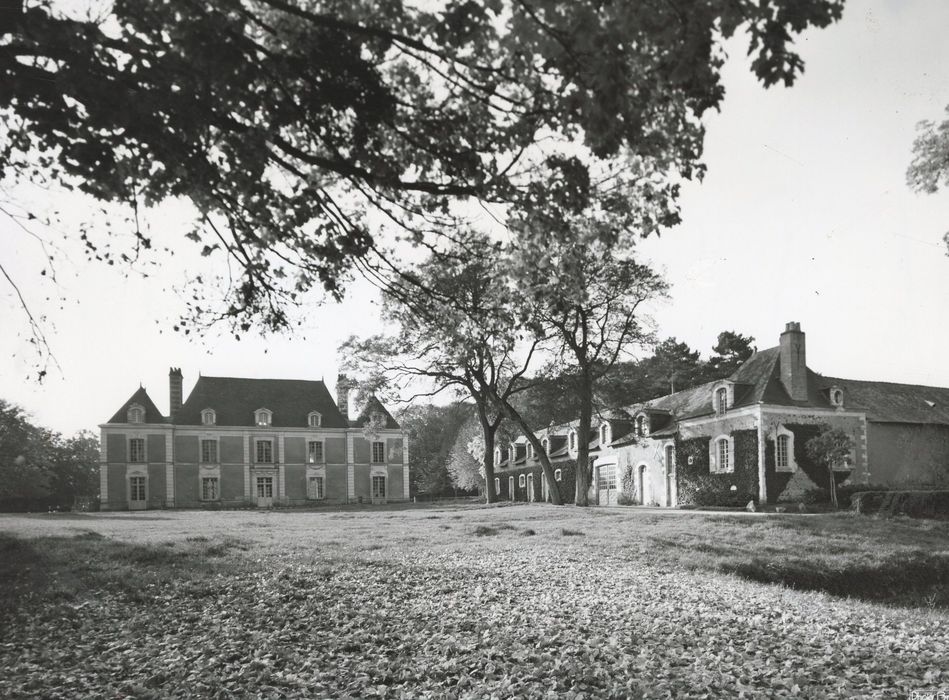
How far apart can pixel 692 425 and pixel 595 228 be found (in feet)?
98.7

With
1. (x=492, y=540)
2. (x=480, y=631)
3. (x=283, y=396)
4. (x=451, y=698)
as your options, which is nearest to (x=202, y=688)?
(x=451, y=698)

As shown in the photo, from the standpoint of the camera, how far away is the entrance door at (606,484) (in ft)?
133

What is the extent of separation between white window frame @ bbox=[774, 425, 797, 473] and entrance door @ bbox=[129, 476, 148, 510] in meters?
39.7

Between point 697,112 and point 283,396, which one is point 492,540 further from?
point 283,396

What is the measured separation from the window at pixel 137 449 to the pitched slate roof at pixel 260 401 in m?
2.69

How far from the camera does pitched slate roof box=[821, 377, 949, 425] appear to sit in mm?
32781

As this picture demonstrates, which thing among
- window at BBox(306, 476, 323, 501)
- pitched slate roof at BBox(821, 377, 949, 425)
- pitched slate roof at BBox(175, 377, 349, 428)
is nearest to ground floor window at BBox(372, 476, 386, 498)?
window at BBox(306, 476, 323, 501)

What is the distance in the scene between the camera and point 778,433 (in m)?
30.8

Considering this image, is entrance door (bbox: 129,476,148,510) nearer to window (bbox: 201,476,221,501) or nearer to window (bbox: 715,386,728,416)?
window (bbox: 201,476,221,501)

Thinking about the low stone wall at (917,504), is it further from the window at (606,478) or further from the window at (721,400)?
the window at (606,478)

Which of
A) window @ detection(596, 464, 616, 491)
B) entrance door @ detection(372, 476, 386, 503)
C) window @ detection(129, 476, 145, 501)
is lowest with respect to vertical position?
entrance door @ detection(372, 476, 386, 503)

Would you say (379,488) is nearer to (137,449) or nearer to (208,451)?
(208,451)

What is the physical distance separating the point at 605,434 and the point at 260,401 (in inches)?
1039

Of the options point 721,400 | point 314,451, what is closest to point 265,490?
point 314,451
